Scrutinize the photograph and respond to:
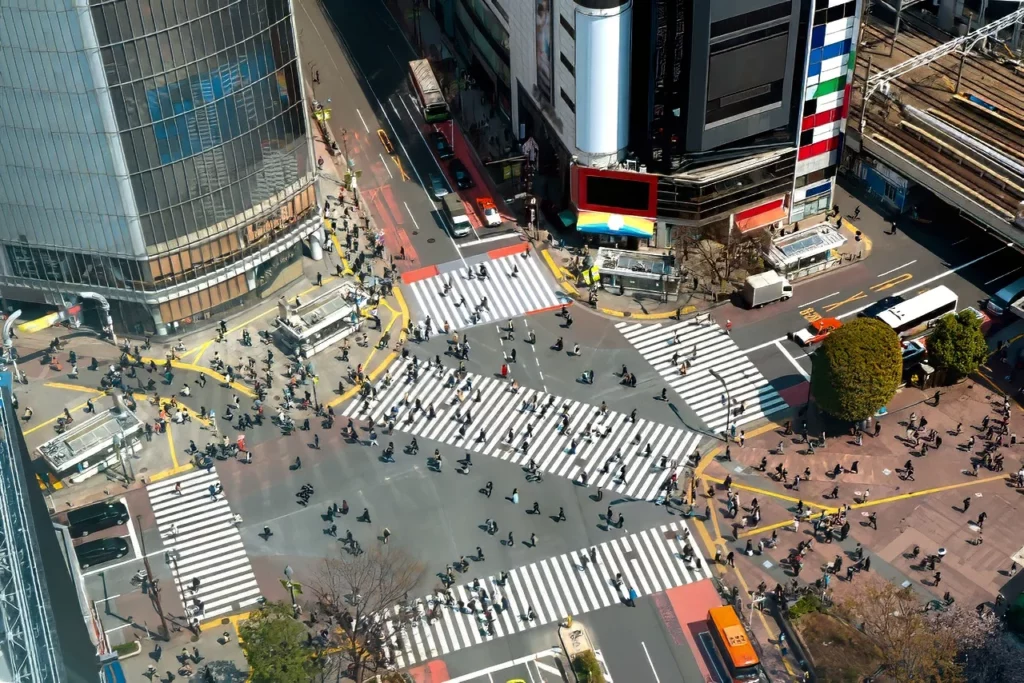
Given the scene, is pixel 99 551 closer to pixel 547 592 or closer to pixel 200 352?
pixel 200 352

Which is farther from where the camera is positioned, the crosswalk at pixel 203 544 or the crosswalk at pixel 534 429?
the crosswalk at pixel 534 429

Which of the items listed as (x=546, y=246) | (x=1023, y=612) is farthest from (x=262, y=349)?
(x=1023, y=612)

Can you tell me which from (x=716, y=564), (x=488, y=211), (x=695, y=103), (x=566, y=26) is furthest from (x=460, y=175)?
(x=716, y=564)

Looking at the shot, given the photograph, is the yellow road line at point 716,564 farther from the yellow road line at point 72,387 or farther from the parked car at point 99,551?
the yellow road line at point 72,387

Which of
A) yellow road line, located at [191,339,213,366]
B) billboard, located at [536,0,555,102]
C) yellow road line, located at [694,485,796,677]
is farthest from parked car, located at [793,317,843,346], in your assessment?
yellow road line, located at [191,339,213,366]

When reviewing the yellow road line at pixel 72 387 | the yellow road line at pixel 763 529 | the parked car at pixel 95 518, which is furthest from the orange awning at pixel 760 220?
the parked car at pixel 95 518

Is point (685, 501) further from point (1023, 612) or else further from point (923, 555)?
point (1023, 612)

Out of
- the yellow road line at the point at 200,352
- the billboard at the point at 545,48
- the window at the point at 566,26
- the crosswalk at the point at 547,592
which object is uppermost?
the window at the point at 566,26
